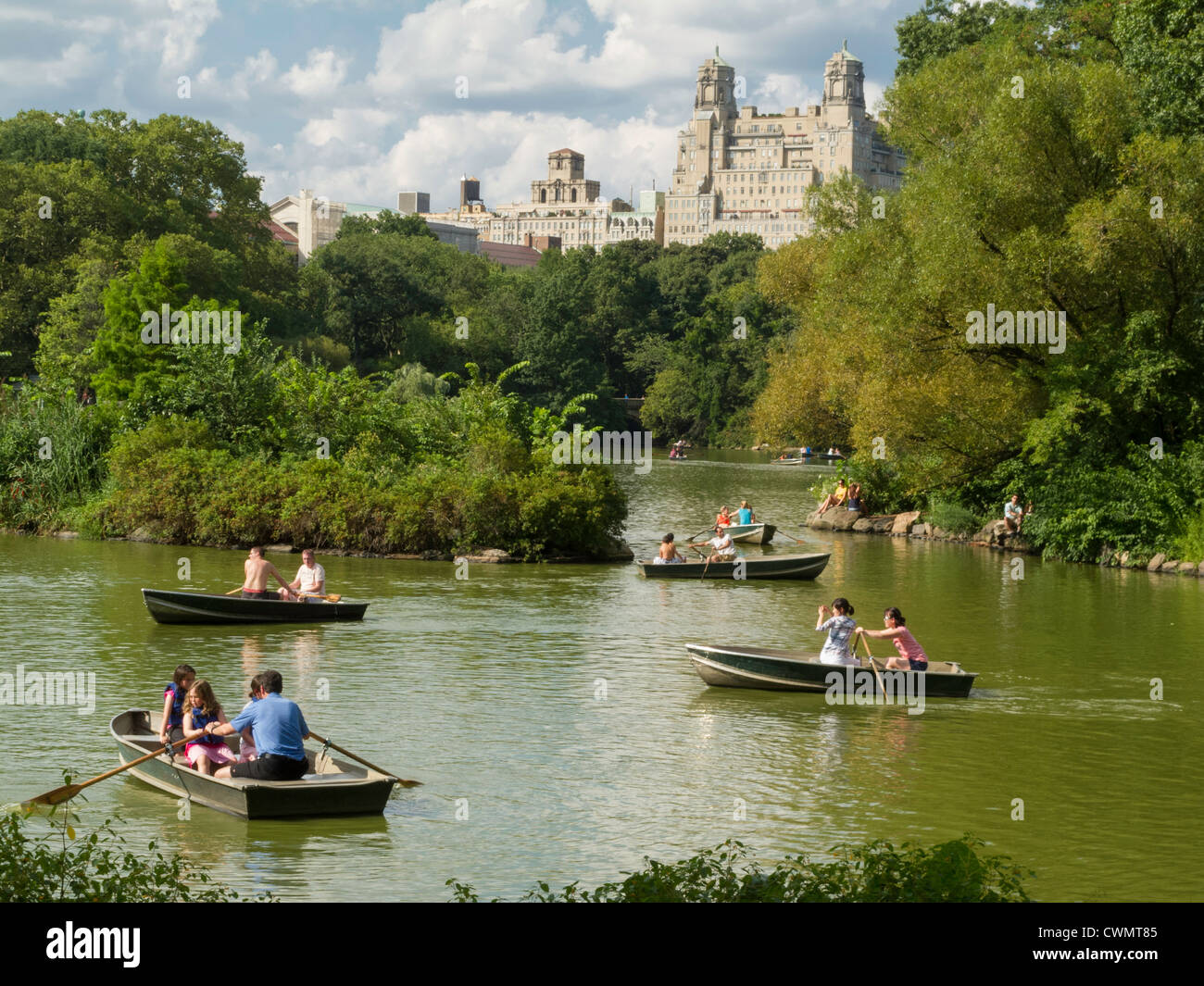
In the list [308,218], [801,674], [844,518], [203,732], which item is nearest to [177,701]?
[203,732]

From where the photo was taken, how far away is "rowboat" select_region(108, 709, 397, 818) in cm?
1146

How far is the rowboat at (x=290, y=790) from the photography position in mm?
11461

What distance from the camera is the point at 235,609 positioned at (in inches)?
866

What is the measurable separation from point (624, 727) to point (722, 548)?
15.3 metres

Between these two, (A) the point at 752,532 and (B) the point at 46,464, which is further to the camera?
(A) the point at 752,532

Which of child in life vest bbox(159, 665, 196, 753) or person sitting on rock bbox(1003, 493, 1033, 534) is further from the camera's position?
person sitting on rock bbox(1003, 493, 1033, 534)

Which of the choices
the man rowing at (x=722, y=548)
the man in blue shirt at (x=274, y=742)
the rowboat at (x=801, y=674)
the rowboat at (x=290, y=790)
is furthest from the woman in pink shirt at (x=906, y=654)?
the man rowing at (x=722, y=548)

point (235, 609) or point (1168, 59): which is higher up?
point (1168, 59)

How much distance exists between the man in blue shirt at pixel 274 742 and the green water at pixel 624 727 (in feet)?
1.49

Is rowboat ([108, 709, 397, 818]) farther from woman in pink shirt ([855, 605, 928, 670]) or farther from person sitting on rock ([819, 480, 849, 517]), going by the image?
person sitting on rock ([819, 480, 849, 517])

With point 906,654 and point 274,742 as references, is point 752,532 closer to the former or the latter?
point 906,654

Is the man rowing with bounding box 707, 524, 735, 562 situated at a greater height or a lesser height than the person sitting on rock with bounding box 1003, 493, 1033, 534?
lesser

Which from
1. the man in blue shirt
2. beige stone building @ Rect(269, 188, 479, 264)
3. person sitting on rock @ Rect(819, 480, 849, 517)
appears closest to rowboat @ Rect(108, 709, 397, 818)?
the man in blue shirt

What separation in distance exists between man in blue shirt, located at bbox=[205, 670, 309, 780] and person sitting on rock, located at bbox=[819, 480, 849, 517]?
3321cm
